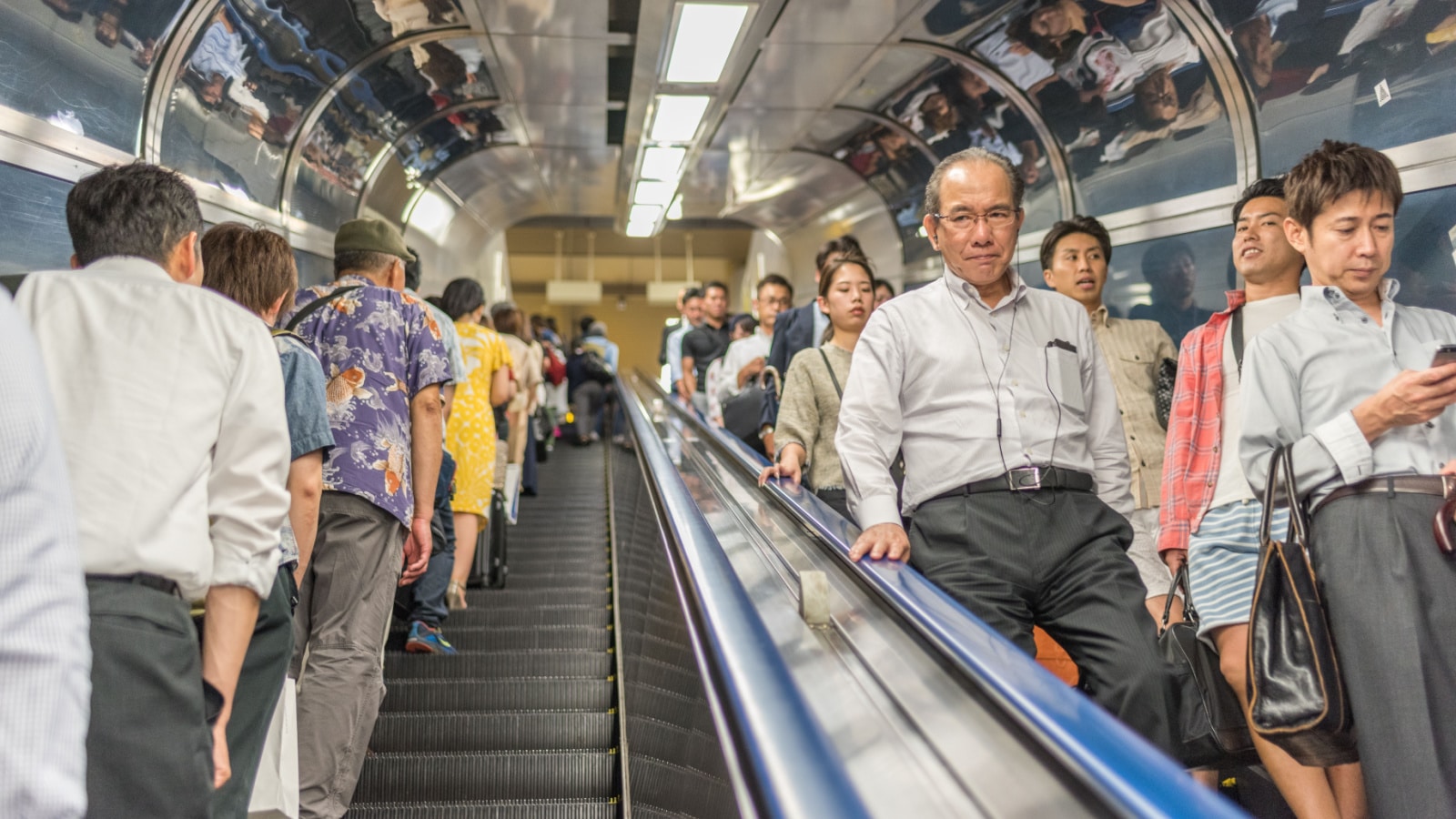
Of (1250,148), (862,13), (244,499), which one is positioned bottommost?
(244,499)

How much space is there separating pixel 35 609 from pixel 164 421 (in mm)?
812

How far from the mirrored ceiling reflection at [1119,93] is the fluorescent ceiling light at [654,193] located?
411 centimetres

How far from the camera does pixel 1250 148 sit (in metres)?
5.07

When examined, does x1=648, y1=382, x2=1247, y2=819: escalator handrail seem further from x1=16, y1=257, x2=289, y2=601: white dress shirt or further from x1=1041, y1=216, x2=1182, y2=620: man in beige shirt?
x1=1041, y1=216, x2=1182, y2=620: man in beige shirt

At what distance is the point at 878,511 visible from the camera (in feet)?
8.35

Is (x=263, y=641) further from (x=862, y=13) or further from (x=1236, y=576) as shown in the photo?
(x=862, y=13)

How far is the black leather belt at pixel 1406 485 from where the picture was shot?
221cm

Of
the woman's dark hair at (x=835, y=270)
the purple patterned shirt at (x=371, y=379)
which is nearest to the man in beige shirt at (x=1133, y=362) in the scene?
the woman's dark hair at (x=835, y=270)

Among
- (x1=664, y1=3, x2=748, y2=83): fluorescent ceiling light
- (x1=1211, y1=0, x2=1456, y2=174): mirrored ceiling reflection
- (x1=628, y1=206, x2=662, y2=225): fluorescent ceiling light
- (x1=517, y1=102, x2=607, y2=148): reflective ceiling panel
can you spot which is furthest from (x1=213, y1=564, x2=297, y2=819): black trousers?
(x1=628, y1=206, x2=662, y2=225): fluorescent ceiling light

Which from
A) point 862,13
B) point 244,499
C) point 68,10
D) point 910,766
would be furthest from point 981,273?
point 862,13

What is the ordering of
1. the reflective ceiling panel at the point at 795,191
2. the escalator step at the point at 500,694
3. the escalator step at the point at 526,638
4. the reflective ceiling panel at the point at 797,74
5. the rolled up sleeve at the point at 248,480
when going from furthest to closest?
1. the reflective ceiling panel at the point at 795,191
2. the reflective ceiling panel at the point at 797,74
3. the escalator step at the point at 526,638
4. the escalator step at the point at 500,694
5. the rolled up sleeve at the point at 248,480

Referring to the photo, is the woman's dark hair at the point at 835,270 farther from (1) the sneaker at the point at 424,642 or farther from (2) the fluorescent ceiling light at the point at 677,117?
(2) the fluorescent ceiling light at the point at 677,117

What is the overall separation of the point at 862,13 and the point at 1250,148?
2570 millimetres

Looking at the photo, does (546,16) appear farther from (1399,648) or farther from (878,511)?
(1399,648)
